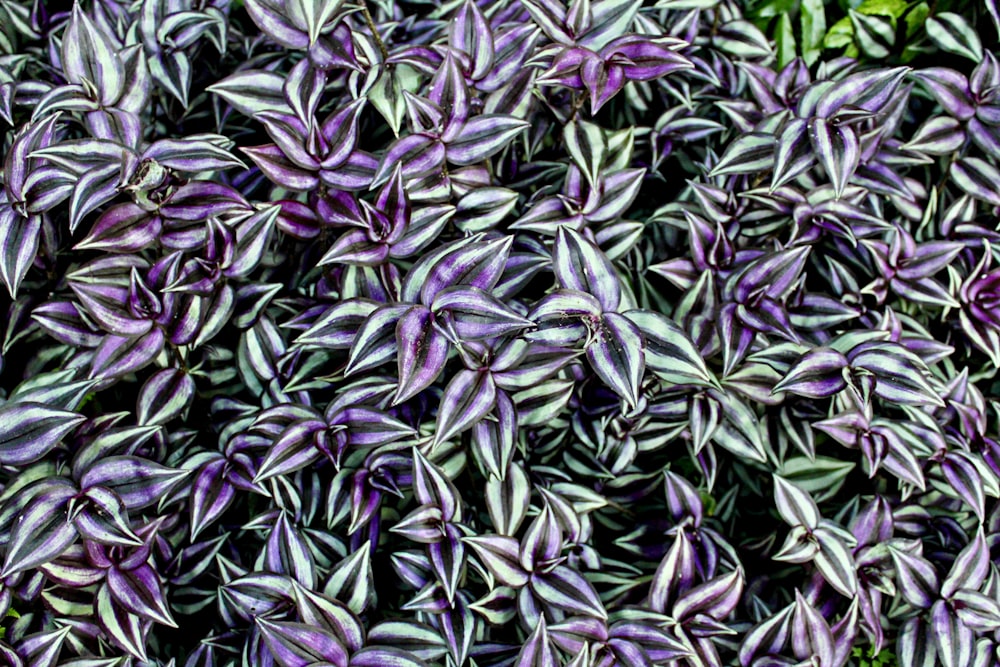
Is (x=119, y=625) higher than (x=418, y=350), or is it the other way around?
(x=418, y=350)

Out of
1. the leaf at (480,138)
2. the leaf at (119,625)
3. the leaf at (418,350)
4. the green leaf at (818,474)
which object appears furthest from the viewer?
the green leaf at (818,474)

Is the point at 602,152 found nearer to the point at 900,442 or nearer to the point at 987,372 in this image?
the point at 900,442

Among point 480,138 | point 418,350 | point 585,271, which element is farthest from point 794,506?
point 480,138

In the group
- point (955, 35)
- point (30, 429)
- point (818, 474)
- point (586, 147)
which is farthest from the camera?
point (955, 35)

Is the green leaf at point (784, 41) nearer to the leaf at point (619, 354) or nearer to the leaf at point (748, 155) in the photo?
the leaf at point (748, 155)

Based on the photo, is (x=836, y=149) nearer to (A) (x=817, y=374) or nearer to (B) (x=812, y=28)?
(A) (x=817, y=374)

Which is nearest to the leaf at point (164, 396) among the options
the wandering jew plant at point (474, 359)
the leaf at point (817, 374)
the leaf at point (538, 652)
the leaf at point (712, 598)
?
the wandering jew plant at point (474, 359)

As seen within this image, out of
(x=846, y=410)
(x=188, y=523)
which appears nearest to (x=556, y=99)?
(x=846, y=410)

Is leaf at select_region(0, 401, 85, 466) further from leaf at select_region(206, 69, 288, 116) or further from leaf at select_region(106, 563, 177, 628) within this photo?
leaf at select_region(206, 69, 288, 116)

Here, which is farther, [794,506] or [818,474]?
[818,474]
